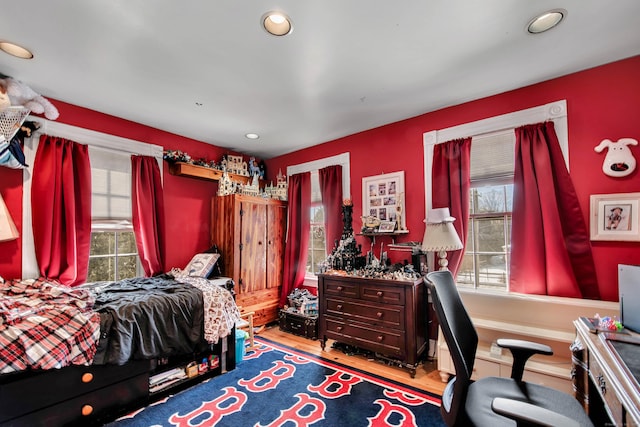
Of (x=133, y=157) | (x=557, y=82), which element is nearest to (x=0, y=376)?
(x=133, y=157)

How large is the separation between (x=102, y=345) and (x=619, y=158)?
4.00 meters

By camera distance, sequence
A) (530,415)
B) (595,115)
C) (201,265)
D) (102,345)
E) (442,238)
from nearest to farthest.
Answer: (530,415)
(102,345)
(595,115)
(442,238)
(201,265)

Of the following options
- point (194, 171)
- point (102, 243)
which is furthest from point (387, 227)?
point (102, 243)

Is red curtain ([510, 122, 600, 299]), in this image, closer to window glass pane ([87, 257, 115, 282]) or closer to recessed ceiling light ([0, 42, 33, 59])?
recessed ceiling light ([0, 42, 33, 59])

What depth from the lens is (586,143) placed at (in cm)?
227

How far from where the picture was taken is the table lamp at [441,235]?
2.44m

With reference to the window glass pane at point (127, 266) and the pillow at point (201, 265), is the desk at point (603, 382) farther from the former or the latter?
the window glass pane at point (127, 266)

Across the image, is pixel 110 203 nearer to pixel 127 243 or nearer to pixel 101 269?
pixel 127 243

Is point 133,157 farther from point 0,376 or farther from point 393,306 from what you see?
point 393,306

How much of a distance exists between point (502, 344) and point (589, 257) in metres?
1.34

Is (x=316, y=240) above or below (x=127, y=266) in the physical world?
above

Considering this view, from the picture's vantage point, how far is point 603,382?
48.6 inches

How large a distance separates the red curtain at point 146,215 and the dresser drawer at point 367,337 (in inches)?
81.7

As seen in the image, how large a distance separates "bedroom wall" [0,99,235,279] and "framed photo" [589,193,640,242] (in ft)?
13.5
